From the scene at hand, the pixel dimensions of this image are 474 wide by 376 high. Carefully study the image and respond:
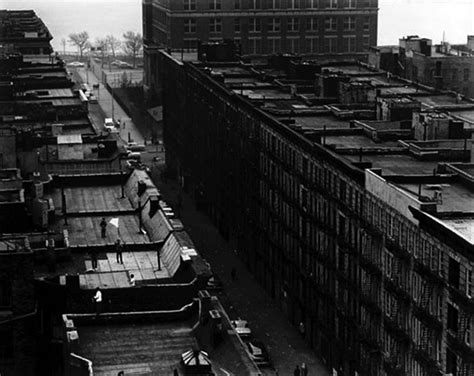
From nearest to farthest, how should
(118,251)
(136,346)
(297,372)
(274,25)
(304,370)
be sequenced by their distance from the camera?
(136,346)
(118,251)
(297,372)
(304,370)
(274,25)

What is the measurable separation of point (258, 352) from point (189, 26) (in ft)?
290

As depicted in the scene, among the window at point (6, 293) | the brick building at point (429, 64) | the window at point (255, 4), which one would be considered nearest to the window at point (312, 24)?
the window at point (255, 4)

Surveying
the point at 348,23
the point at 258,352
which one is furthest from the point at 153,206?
the point at 348,23

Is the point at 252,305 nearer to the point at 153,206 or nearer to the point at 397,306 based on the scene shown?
the point at 153,206

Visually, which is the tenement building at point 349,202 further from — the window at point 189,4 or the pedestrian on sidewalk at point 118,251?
the window at point 189,4

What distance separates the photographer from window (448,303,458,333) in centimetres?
5241

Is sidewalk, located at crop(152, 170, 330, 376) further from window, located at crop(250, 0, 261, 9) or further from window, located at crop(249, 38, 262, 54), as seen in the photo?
window, located at crop(250, 0, 261, 9)

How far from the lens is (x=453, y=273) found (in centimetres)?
5228

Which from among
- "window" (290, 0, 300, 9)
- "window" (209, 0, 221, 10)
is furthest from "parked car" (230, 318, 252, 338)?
"window" (290, 0, 300, 9)

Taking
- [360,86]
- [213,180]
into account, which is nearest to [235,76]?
[213,180]

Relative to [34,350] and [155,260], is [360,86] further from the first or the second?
[34,350]

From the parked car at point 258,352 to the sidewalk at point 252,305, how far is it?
0.58 meters

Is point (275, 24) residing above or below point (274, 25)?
above

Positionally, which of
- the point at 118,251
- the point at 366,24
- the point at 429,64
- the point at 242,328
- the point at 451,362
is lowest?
the point at 242,328
